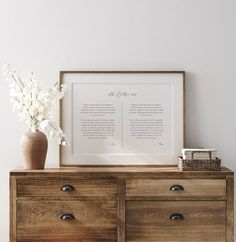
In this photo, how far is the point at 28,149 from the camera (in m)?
2.60

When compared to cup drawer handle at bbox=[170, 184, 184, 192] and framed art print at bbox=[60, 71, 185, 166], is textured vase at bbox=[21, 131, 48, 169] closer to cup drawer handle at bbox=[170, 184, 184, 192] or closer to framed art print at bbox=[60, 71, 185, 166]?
framed art print at bbox=[60, 71, 185, 166]

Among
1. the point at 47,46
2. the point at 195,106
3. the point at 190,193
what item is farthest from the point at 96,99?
the point at 190,193

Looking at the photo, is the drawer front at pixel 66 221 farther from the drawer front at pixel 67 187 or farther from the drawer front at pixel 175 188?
the drawer front at pixel 175 188

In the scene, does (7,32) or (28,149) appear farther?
(7,32)

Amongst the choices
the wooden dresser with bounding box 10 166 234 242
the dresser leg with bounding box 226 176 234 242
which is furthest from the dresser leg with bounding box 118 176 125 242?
the dresser leg with bounding box 226 176 234 242

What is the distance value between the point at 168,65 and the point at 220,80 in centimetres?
35

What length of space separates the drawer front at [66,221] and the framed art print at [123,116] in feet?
1.17

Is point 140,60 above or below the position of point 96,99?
above

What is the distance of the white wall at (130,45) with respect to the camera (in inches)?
112

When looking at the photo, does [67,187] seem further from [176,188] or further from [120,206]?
[176,188]

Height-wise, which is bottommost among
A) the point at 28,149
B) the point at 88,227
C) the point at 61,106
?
the point at 88,227

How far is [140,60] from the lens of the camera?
284cm

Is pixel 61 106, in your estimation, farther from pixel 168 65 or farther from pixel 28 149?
pixel 168 65

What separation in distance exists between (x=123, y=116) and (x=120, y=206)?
1.97ft
